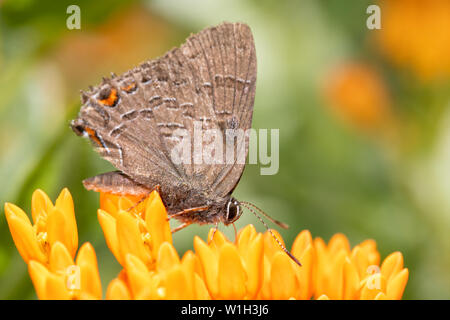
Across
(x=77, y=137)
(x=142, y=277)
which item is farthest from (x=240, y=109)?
(x=142, y=277)

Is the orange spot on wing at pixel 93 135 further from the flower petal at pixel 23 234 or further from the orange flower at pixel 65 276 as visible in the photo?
the orange flower at pixel 65 276

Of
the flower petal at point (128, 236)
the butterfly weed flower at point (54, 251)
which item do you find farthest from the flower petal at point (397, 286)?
the butterfly weed flower at point (54, 251)

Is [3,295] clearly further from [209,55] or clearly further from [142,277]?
[209,55]

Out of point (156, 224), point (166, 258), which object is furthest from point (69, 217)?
point (166, 258)

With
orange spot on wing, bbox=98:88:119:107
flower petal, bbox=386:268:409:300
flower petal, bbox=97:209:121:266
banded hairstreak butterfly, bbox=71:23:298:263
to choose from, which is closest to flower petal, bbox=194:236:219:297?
flower petal, bbox=97:209:121:266

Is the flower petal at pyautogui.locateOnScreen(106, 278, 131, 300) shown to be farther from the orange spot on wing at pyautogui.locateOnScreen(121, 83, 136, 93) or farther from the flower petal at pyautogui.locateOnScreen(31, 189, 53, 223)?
the orange spot on wing at pyautogui.locateOnScreen(121, 83, 136, 93)
